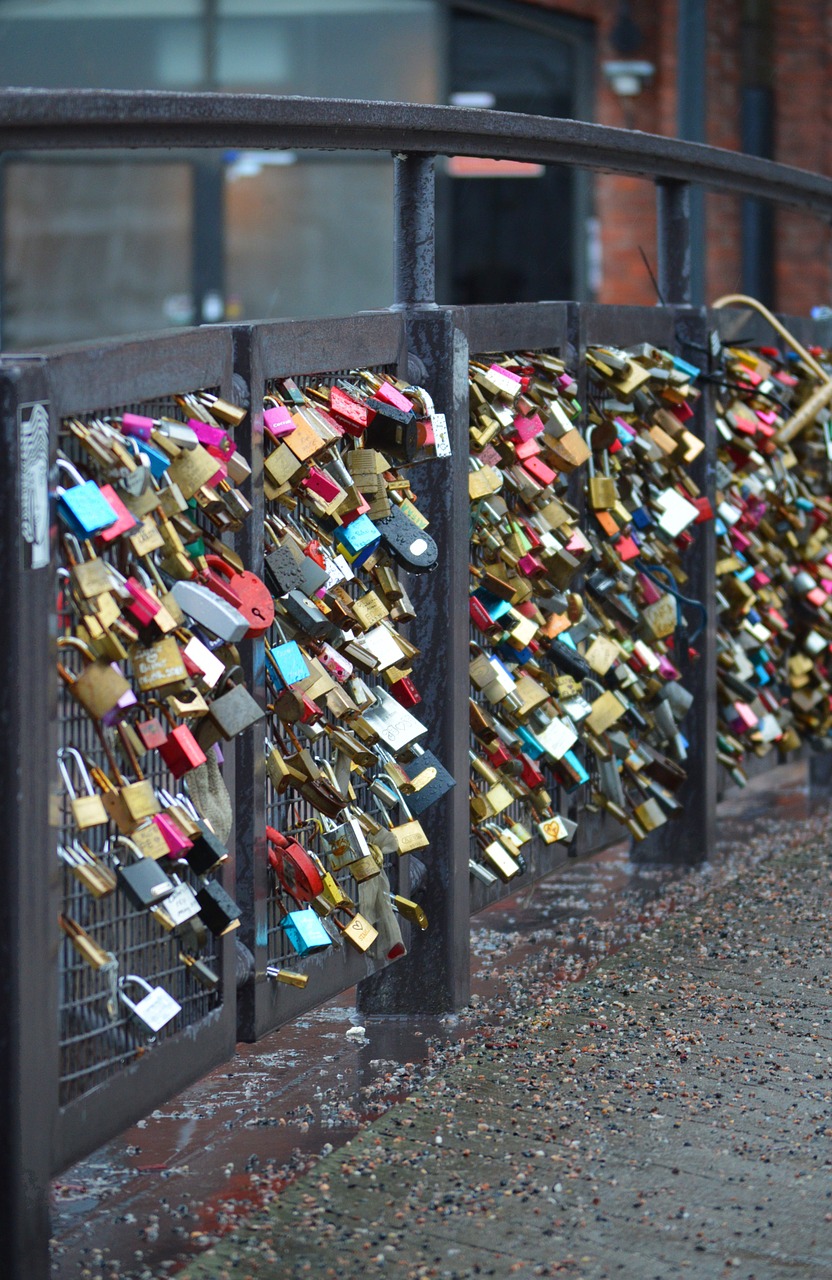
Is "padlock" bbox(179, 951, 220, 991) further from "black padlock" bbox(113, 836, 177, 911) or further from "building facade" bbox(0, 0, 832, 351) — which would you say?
"building facade" bbox(0, 0, 832, 351)

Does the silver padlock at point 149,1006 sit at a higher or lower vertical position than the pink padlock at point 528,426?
lower

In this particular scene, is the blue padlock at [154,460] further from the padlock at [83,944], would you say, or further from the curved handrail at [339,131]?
the padlock at [83,944]

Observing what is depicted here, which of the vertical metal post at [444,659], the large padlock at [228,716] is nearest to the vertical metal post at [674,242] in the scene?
the vertical metal post at [444,659]

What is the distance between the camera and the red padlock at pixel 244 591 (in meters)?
3.24

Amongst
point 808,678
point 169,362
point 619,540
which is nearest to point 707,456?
point 619,540

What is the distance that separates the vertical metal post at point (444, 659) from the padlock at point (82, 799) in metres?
1.25

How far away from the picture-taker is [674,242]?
18.2 feet

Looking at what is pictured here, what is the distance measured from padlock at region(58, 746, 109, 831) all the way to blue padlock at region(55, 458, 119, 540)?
32cm

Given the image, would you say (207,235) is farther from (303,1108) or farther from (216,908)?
(216,908)

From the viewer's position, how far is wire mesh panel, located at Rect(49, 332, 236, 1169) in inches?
112

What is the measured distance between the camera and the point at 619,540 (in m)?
5.02

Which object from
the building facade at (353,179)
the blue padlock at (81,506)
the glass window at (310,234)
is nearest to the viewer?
the blue padlock at (81,506)

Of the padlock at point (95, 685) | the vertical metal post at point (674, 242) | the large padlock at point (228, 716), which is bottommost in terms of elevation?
the large padlock at point (228, 716)

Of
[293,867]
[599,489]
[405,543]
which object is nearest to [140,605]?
[293,867]
